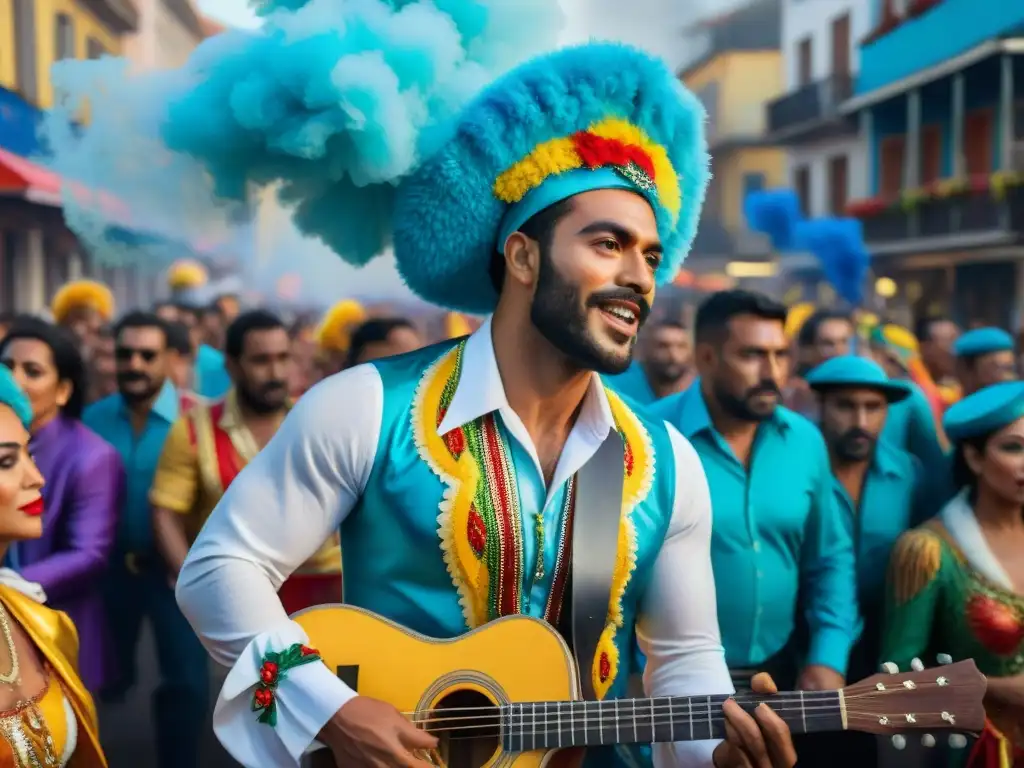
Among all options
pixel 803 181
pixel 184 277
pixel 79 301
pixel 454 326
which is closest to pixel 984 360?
pixel 454 326

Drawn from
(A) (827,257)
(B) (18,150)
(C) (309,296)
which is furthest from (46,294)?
(A) (827,257)

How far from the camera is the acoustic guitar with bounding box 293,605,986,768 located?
8.07 ft

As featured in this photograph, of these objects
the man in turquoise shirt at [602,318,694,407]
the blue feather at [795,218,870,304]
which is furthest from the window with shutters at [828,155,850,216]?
the man in turquoise shirt at [602,318,694,407]

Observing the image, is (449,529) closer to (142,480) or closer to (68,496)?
(68,496)

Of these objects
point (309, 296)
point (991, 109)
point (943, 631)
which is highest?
point (991, 109)

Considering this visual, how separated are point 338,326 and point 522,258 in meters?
5.70

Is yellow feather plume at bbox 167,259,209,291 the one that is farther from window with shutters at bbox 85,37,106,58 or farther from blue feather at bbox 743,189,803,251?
blue feather at bbox 743,189,803,251

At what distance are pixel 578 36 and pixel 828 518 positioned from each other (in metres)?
2.22

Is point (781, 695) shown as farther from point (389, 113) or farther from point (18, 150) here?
point (18, 150)

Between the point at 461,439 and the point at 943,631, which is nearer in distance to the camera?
the point at 461,439

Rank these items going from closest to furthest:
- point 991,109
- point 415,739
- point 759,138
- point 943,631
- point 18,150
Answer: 1. point 415,739
2. point 943,631
3. point 18,150
4. point 991,109
5. point 759,138

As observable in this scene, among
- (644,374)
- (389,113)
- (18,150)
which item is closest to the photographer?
(389,113)

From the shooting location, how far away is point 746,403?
4.41 m

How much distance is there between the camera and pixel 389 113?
2541mm
